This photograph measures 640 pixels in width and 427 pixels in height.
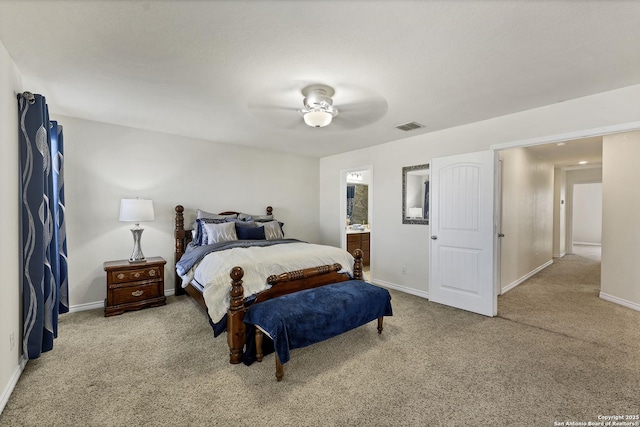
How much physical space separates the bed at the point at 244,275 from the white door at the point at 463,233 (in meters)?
1.33

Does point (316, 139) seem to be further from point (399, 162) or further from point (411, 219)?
point (411, 219)

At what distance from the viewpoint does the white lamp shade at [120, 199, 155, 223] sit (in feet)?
11.4

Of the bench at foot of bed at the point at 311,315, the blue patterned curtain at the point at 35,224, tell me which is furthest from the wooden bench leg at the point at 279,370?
the blue patterned curtain at the point at 35,224

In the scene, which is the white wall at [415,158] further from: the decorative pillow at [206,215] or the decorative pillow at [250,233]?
the decorative pillow at [206,215]

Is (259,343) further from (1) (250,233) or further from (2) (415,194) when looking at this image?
(2) (415,194)

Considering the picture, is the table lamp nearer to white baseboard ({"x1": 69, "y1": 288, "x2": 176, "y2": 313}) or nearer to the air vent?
white baseboard ({"x1": 69, "y1": 288, "x2": 176, "y2": 313})

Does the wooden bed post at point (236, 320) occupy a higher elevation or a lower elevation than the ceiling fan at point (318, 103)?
lower

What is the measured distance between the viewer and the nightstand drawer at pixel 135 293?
11.2ft

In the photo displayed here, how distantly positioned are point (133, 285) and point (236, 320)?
1952 mm

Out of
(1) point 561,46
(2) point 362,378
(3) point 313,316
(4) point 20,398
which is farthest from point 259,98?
(4) point 20,398

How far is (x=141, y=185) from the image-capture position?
13.0 feet

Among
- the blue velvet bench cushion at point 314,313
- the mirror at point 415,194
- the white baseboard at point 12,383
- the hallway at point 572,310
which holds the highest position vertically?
the mirror at point 415,194

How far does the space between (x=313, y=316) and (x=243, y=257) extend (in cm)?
101

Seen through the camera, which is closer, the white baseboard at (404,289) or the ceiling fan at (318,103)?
the ceiling fan at (318,103)
